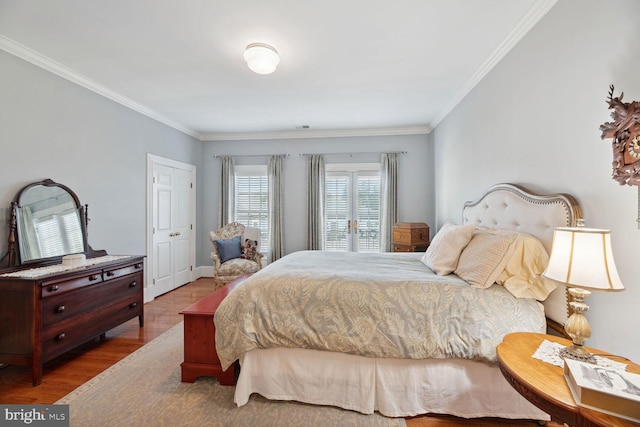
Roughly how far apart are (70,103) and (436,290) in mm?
3950

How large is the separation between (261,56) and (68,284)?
98.7 inches

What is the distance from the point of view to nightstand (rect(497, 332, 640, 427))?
33.8 inches

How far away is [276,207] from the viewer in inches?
192

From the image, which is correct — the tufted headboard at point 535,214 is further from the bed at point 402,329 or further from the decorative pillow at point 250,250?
the decorative pillow at point 250,250

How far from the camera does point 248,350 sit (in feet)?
5.75

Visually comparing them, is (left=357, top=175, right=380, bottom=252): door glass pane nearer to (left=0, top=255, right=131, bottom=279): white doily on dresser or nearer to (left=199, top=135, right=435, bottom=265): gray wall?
(left=199, top=135, right=435, bottom=265): gray wall

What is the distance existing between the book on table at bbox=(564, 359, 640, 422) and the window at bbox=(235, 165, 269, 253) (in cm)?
447

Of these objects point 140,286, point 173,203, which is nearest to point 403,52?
point 140,286

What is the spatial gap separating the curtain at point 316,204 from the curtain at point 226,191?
1526mm

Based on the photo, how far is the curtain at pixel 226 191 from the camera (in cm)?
502

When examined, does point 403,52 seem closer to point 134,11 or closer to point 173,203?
point 134,11

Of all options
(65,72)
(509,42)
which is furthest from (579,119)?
(65,72)

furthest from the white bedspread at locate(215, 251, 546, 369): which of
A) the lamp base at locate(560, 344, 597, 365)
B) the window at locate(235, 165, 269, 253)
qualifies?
the window at locate(235, 165, 269, 253)

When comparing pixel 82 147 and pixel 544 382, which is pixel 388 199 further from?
pixel 82 147
